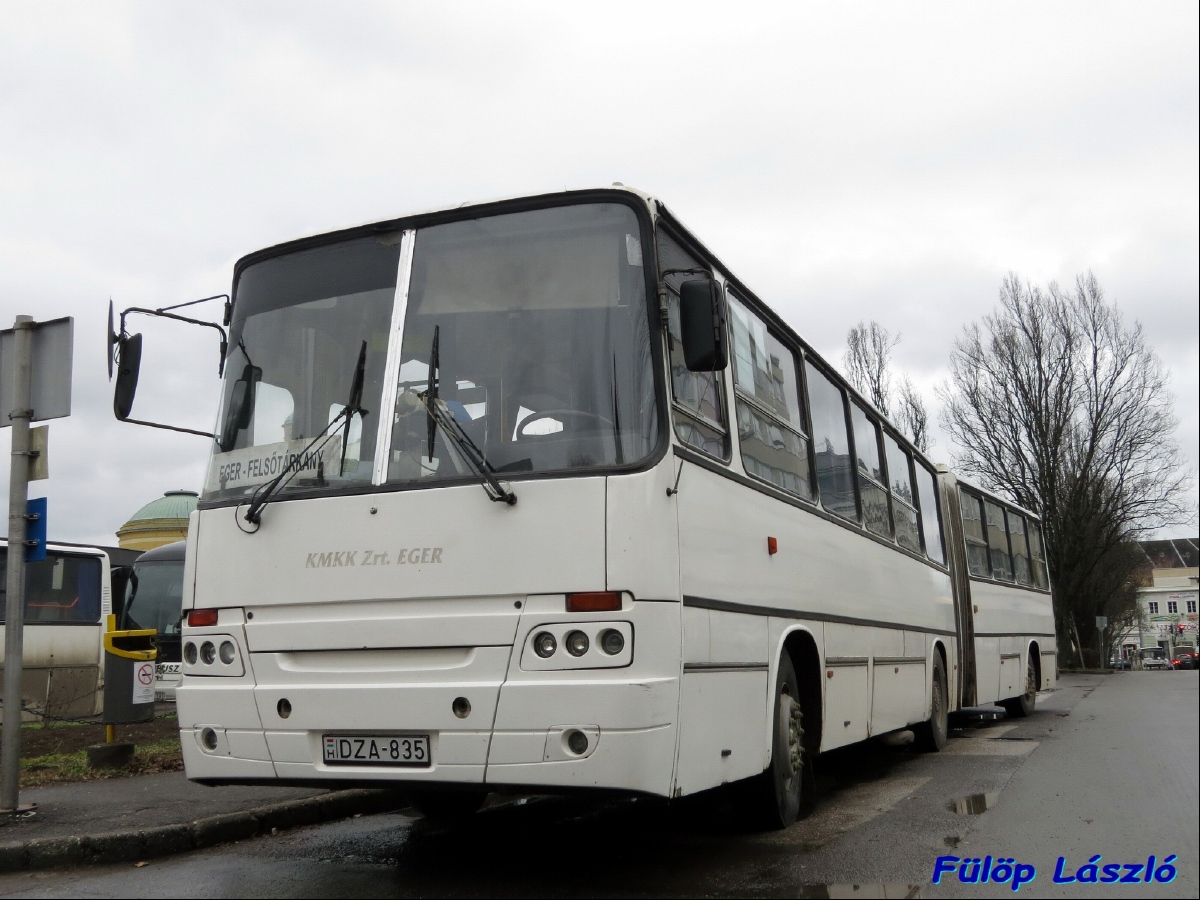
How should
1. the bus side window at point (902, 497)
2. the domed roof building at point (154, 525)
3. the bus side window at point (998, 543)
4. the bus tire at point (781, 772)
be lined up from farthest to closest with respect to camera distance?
the domed roof building at point (154, 525)
the bus side window at point (998, 543)
the bus side window at point (902, 497)
the bus tire at point (781, 772)

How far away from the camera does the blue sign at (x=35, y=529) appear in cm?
843

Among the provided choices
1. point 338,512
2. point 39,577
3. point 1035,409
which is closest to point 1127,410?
point 1035,409

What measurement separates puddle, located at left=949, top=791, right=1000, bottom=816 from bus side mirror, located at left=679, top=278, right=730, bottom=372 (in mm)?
3788

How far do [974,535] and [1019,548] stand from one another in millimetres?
3512

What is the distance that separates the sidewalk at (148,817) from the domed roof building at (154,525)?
49570mm

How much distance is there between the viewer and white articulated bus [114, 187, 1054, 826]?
5312 millimetres

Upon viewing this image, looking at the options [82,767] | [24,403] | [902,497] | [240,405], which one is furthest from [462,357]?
[82,767]

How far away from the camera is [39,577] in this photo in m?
19.8

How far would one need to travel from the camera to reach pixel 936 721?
12.3m

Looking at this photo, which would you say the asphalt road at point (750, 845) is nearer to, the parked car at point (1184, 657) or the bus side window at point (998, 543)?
the parked car at point (1184, 657)

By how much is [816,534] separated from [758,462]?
4.02 ft

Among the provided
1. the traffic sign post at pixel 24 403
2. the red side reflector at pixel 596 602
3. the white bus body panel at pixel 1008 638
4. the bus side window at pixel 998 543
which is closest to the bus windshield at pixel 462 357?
the red side reflector at pixel 596 602

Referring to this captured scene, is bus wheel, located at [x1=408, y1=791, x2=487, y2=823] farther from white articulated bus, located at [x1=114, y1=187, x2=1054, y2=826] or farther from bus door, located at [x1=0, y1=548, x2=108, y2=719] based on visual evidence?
bus door, located at [x1=0, y1=548, x2=108, y2=719]

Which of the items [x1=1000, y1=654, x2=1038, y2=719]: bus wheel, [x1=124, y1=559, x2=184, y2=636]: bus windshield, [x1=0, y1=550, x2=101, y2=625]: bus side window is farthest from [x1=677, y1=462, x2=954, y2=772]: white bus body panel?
[x1=124, y1=559, x2=184, y2=636]: bus windshield
